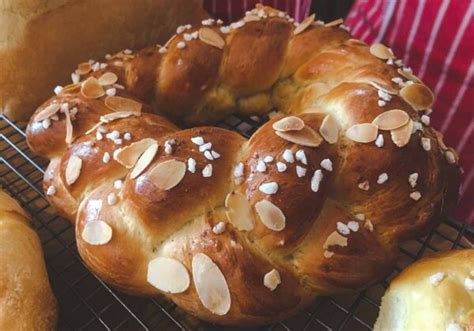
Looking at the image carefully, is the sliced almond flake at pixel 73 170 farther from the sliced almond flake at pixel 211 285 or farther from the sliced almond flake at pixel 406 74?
the sliced almond flake at pixel 406 74

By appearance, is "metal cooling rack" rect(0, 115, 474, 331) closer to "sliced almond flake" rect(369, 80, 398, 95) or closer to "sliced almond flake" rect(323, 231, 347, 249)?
"sliced almond flake" rect(323, 231, 347, 249)

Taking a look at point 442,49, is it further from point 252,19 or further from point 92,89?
point 92,89

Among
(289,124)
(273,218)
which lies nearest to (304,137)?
(289,124)

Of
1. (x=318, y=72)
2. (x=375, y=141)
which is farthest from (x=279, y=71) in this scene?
(x=375, y=141)

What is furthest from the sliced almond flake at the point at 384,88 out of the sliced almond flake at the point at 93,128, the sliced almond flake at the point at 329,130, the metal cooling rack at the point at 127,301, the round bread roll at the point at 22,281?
the round bread roll at the point at 22,281

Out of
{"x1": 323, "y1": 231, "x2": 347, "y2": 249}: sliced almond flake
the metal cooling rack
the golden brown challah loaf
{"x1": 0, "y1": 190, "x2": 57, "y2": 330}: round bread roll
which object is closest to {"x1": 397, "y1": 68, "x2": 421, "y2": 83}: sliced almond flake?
the golden brown challah loaf
